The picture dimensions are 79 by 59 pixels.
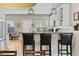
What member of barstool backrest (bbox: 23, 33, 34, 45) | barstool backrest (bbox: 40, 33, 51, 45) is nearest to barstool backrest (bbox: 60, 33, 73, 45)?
barstool backrest (bbox: 40, 33, 51, 45)

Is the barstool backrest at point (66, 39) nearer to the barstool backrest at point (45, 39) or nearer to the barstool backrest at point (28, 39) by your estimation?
the barstool backrest at point (45, 39)

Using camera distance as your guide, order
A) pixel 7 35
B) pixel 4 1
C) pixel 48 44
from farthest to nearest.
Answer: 1. pixel 7 35
2. pixel 48 44
3. pixel 4 1

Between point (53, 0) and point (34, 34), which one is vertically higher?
point (53, 0)

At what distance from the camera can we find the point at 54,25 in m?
7.43

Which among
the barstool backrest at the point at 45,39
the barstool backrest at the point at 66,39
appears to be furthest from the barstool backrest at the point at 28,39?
the barstool backrest at the point at 66,39

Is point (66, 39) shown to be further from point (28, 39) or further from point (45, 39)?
point (28, 39)

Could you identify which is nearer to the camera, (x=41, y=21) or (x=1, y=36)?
(x=1, y=36)

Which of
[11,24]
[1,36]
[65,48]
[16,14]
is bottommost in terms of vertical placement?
[65,48]

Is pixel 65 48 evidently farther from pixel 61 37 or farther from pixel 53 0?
pixel 53 0

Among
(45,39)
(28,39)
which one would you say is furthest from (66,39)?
(28,39)

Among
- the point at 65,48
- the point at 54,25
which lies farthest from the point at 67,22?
the point at 65,48

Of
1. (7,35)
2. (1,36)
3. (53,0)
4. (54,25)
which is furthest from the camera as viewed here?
(54,25)

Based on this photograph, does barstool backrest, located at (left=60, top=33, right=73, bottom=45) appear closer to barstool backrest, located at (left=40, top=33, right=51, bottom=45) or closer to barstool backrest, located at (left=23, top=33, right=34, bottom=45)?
barstool backrest, located at (left=40, top=33, right=51, bottom=45)

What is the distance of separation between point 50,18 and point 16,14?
162cm
